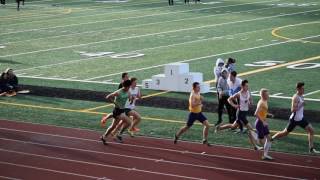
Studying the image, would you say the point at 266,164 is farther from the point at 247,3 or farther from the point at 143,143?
the point at 247,3

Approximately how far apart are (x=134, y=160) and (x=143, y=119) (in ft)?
13.8

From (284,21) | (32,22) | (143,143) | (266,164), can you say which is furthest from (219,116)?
(32,22)

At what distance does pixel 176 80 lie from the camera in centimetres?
2369

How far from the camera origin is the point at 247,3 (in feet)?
184

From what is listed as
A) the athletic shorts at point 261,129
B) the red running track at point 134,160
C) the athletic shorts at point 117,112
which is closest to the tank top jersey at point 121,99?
the athletic shorts at point 117,112

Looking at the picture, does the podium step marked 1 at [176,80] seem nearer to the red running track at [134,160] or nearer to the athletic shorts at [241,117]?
the red running track at [134,160]

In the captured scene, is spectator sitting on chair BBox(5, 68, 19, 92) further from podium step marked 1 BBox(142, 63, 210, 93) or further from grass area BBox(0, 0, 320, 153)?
podium step marked 1 BBox(142, 63, 210, 93)

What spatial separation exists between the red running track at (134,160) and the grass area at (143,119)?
69 centimetres

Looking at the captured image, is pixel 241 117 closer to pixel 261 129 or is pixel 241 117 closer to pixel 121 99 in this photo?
pixel 261 129

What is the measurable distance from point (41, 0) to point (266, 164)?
161 feet

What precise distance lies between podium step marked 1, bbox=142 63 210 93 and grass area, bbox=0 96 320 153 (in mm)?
2525

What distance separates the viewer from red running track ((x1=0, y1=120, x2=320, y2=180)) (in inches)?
583

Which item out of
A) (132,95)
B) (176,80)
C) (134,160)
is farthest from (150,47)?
(134,160)

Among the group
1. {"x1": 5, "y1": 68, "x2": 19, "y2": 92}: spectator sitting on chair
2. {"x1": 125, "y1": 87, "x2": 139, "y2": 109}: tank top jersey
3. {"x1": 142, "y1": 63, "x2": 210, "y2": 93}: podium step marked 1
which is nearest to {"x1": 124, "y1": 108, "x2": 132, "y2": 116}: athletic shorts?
{"x1": 125, "y1": 87, "x2": 139, "y2": 109}: tank top jersey
